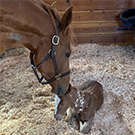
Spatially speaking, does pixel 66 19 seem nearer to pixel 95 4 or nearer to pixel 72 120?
pixel 72 120

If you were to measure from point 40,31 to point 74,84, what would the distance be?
1379mm

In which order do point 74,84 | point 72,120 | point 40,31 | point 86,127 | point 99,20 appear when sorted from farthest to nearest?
point 99,20 → point 74,84 → point 72,120 → point 86,127 → point 40,31

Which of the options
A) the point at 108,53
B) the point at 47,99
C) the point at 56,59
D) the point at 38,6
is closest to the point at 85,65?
the point at 108,53

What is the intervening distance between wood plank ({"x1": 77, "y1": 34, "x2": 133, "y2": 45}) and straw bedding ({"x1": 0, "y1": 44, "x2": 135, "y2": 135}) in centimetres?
31

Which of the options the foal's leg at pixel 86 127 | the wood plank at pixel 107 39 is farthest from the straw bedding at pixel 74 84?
the wood plank at pixel 107 39

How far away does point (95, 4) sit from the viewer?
9.68 feet

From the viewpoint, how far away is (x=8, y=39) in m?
0.66

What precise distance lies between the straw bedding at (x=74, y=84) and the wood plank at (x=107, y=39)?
31cm

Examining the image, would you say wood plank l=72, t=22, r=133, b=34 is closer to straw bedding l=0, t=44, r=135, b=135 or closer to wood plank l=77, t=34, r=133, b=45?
wood plank l=77, t=34, r=133, b=45

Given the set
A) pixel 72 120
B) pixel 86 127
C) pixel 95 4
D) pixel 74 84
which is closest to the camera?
pixel 86 127

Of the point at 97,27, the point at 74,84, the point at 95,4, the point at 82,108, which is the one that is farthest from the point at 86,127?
the point at 95,4

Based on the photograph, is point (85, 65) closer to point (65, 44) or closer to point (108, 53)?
point (108, 53)

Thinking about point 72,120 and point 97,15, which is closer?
point 72,120

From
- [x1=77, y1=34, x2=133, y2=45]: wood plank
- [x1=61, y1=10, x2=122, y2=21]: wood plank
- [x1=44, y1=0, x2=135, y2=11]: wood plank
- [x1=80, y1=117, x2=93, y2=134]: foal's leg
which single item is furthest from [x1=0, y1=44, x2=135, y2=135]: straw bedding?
[x1=44, y1=0, x2=135, y2=11]: wood plank
